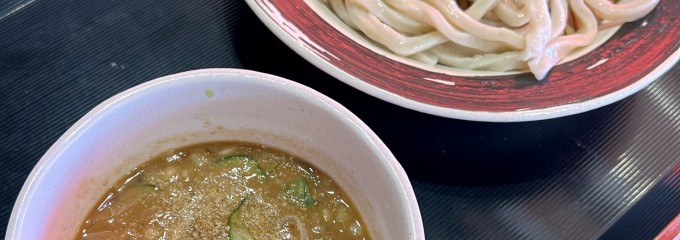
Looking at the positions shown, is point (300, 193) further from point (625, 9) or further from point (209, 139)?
point (625, 9)

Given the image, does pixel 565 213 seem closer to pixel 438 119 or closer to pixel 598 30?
pixel 438 119

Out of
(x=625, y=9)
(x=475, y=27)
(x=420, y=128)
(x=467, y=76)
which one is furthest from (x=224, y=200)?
(x=625, y=9)

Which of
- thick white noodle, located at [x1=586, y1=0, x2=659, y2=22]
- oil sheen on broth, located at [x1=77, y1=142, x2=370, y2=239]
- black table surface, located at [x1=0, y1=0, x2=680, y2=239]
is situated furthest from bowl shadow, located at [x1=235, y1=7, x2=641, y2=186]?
oil sheen on broth, located at [x1=77, y1=142, x2=370, y2=239]

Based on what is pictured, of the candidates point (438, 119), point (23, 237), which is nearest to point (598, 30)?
point (438, 119)

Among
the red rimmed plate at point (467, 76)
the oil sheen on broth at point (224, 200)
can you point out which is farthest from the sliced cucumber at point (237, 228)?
the red rimmed plate at point (467, 76)

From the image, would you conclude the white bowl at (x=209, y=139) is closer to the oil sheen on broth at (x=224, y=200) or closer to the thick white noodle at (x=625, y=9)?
the oil sheen on broth at (x=224, y=200)

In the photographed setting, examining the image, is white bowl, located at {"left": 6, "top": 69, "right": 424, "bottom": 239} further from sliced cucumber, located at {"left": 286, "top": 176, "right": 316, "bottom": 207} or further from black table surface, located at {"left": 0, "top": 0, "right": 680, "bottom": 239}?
black table surface, located at {"left": 0, "top": 0, "right": 680, "bottom": 239}
